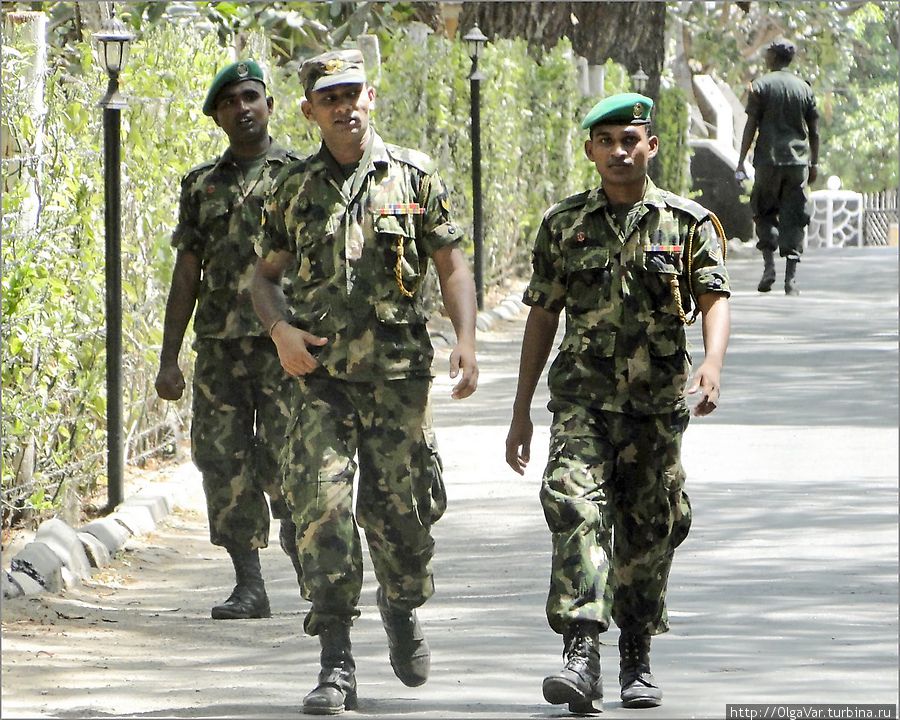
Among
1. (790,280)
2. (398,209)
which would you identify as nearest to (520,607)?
(398,209)

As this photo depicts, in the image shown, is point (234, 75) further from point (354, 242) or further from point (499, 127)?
point (499, 127)

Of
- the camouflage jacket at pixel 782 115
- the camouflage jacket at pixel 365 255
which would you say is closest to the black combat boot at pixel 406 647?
the camouflage jacket at pixel 365 255

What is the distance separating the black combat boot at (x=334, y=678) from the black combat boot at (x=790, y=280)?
47.6 ft

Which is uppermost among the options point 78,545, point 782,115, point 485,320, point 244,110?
point 244,110

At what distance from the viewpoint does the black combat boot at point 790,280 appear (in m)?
20.9

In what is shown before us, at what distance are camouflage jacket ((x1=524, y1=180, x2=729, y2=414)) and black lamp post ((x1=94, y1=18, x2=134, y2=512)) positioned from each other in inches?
150

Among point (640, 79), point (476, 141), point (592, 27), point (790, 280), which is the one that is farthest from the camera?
point (592, 27)

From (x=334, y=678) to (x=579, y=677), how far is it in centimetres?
78

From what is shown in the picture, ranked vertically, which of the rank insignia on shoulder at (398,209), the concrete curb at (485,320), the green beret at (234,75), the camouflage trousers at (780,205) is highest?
the green beret at (234,75)

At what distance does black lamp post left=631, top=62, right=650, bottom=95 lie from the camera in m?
27.5

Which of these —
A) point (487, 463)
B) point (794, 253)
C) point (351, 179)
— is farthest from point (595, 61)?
point (351, 179)

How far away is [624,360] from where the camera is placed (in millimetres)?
6652

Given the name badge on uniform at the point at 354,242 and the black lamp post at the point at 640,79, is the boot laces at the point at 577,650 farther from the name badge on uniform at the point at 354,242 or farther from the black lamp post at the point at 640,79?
the black lamp post at the point at 640,79

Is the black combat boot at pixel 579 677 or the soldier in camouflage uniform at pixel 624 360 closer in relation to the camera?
the black combat boot at pixel 579 677
